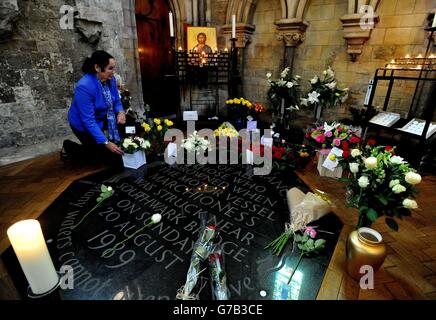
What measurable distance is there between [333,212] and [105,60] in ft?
9.52

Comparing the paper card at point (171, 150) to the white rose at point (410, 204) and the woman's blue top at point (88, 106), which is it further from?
the white rose at point (410, 204)

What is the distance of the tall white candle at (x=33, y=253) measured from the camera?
1.10 m

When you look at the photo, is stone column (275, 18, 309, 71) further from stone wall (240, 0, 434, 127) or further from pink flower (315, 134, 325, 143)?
pink flower (315, 134, 325, 143)

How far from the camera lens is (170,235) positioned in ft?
6.08

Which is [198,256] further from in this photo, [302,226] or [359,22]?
[359,22]

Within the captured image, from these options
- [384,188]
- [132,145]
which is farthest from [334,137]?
[132,145]

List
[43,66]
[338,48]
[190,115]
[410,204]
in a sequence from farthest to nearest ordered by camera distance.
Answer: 1. [190,115]
2. [338,48]
3. [43,66]
4. [410,204]

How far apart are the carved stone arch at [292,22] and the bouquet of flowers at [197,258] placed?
155 inches

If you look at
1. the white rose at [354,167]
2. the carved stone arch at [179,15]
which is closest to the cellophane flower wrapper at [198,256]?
the white rose at [354,167]

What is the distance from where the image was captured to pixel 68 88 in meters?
3.71

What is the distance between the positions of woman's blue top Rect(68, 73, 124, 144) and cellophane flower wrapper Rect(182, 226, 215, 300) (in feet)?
6.09

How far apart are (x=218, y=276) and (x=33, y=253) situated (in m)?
0.98

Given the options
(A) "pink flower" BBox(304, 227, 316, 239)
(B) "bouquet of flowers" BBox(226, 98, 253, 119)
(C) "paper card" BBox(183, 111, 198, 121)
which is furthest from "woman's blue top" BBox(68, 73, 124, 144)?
(A) "pink flower" BBox(304, 227, 316, 239)

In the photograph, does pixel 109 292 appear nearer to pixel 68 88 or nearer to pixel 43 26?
pixel 68 88
